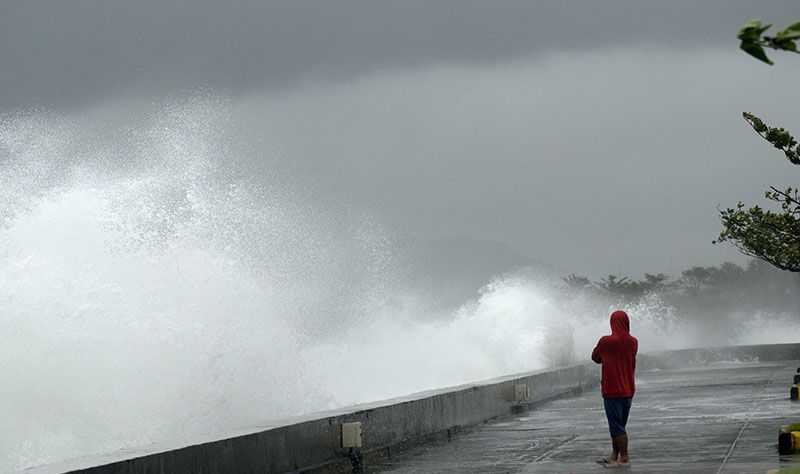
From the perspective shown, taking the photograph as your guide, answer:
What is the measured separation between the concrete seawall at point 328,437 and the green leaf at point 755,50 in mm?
5920

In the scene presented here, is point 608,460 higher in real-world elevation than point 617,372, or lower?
lower

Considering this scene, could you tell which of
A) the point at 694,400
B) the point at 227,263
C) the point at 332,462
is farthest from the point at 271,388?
the point at 332,462

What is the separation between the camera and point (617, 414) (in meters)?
15.0

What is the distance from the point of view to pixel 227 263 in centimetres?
3038

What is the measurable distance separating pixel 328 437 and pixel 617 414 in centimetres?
310

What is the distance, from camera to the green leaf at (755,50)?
220 inches

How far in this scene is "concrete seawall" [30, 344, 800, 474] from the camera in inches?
436

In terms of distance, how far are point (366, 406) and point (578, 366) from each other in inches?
717

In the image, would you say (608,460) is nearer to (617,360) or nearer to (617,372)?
(617,372)

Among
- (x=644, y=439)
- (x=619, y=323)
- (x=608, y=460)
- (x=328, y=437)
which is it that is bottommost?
(x=608, y=460)

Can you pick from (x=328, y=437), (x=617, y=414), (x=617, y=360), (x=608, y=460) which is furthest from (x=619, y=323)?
(x=328, y=437)

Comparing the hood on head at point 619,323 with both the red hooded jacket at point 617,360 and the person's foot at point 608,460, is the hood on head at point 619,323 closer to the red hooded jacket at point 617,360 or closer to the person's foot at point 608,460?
the red hooded jacket at point 617,360

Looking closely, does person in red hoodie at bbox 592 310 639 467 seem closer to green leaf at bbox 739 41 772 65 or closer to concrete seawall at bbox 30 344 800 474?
concrete seawall at bbox 30 344 800 474

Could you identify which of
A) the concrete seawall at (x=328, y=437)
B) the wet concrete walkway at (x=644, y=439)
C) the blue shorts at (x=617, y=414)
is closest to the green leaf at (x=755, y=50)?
the concrete seawall at (x=328, y=437)
